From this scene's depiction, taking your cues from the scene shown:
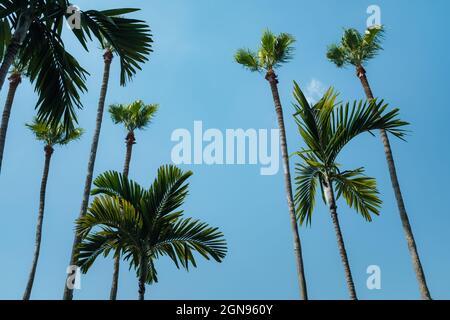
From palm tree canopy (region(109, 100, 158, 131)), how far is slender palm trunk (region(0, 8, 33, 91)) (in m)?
12.7

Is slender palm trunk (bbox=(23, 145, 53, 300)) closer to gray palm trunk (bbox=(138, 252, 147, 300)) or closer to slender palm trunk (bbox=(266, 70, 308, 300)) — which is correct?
gray palm trunk (bbox=(138, 252, 147, 300))

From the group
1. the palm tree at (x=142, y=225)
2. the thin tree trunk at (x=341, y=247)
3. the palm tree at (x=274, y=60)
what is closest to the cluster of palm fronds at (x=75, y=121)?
the palm tree at (x=142, y=225)

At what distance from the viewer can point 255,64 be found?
52.3 ft

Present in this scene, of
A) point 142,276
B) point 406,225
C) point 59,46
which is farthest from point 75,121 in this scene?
point 406,225

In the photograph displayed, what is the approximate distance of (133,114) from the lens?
62.5 ft

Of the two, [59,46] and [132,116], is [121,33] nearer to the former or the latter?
[59,46]

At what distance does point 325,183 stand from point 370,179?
872mm

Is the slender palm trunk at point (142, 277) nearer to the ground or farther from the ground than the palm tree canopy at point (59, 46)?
nearer to the ground

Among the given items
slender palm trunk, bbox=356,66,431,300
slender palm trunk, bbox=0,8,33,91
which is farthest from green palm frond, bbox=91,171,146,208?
slender palm trunk, bbox=356,66,431,300

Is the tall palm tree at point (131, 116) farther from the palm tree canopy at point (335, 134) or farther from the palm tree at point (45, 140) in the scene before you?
the palm tree canopy at point (335, 134)

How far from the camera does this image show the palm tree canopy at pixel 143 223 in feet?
28.3

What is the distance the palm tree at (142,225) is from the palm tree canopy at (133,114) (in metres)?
10.1

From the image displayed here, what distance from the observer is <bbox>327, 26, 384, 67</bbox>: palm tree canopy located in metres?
16.3
